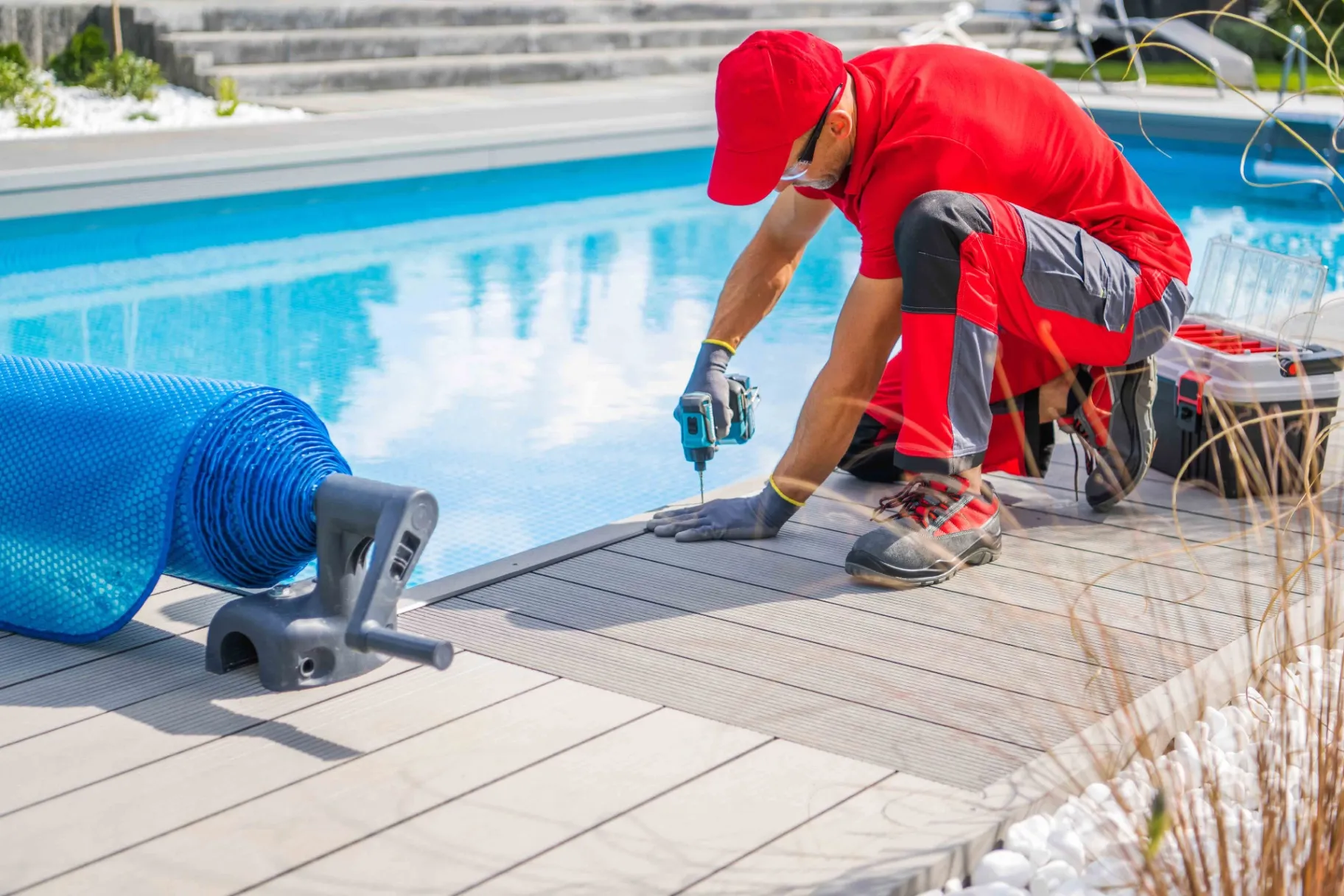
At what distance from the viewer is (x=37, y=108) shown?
7664 mm

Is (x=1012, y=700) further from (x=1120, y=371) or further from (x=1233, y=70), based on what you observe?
(x=1233, y=70)

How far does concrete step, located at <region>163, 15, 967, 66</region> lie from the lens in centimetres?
934

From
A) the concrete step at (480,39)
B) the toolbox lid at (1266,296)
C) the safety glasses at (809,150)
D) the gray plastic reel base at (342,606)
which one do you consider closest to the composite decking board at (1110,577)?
the toolbox lid at (1266,296)

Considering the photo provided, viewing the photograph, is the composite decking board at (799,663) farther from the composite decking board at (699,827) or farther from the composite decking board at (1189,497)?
the composite decking board at (1189,497)

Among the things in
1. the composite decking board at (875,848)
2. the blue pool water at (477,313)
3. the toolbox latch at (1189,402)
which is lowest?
the blue pool water at (477,313)

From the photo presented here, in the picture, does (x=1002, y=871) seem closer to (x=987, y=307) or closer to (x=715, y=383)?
(x=987, y=307)

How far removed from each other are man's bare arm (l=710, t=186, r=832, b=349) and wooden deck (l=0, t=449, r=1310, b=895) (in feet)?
1.40

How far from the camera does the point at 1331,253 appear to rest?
7324 millimetres

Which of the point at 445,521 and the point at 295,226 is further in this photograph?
the point at 295,226

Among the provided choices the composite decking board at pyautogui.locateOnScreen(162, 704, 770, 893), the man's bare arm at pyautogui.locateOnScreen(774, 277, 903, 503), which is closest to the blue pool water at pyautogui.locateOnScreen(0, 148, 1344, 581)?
the man's bare arm at pyautogui.locateOnScreen(774, 277, 903, 503)

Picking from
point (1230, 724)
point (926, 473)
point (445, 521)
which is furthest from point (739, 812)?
point (445, 521)

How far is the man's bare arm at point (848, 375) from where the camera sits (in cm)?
253

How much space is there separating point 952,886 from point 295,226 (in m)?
6.30

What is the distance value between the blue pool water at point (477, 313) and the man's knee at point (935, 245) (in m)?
1.39
